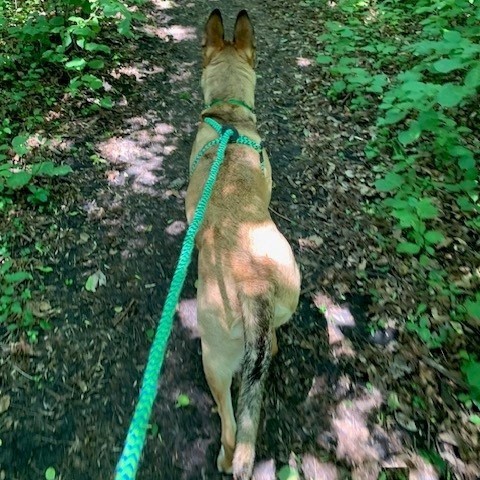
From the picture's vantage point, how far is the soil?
→ 10.1 ft

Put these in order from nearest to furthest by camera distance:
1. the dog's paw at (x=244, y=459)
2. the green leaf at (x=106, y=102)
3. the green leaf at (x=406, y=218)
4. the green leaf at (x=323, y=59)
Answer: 1. the dog's paw at (x=244, y=459)
2. the green leaf at (x=406, y=218)
3. the green leaf at (x=106, y=102)
4. the green leaf at (x=323, y=59)

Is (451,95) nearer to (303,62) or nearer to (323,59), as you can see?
(323,59)

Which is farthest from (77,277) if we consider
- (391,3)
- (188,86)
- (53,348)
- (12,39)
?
(391,3)

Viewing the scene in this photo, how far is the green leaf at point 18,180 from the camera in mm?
4387

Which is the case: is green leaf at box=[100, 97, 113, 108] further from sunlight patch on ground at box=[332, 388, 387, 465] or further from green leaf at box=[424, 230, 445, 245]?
sunlight patch on ground at box=[332, 388, 387, 465]

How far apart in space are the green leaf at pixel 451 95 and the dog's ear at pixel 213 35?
7.34 ft

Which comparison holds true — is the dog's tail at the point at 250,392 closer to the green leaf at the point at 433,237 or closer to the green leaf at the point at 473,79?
the green leaf at the point at 433,237

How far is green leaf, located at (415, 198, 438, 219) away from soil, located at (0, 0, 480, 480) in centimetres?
53

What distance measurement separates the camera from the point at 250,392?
2.23 metres

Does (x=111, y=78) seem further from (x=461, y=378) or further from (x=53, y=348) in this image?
(x=461, y=378)

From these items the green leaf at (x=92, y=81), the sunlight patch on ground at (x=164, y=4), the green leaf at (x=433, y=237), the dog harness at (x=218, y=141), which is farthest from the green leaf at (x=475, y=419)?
the sunlight patch on ground at (x=164, y=4)

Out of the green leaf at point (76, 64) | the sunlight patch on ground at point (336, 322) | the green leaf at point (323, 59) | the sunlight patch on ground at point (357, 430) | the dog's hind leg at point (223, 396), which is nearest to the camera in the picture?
the dog's hind leg at point (223, 396)

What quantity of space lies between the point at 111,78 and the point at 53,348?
4.28m

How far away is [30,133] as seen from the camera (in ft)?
17.3
